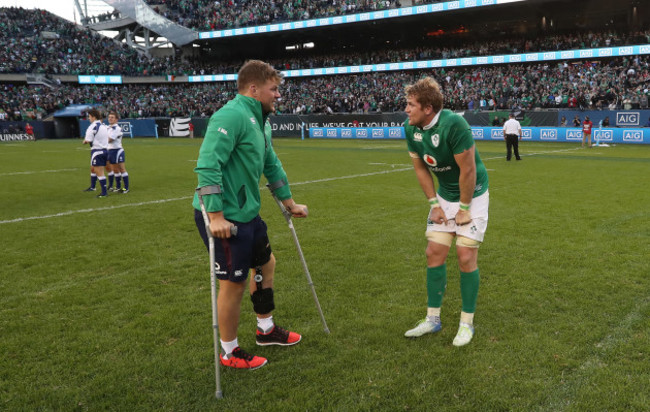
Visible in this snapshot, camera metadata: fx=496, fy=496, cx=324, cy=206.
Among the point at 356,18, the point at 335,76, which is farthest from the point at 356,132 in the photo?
the point at 335,76

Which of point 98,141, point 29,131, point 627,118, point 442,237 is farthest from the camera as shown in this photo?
point 29,131

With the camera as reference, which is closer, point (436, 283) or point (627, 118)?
point (436, 283)

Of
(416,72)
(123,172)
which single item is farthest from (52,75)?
(123,172)

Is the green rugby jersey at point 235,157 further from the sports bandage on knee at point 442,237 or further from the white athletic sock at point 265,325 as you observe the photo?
the sports bandage on knee at point 442,237

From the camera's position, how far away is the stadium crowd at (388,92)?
3566cm

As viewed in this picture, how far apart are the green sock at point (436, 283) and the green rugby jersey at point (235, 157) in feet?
5.55

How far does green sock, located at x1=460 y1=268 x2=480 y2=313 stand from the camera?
13.7 ft

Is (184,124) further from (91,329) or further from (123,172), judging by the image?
(91,329)

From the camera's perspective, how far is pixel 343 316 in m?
4.70

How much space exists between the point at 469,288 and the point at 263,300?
1738mm

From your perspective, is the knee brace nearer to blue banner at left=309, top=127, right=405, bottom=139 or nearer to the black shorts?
the black shorts

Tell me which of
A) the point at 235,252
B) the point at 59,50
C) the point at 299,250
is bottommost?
the point at 299,250

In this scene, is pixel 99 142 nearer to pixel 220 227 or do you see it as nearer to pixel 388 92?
pixel 220 227

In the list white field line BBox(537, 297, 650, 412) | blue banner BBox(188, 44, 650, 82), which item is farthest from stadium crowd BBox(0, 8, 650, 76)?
white field line BBox(537, 297, 650, 412)
